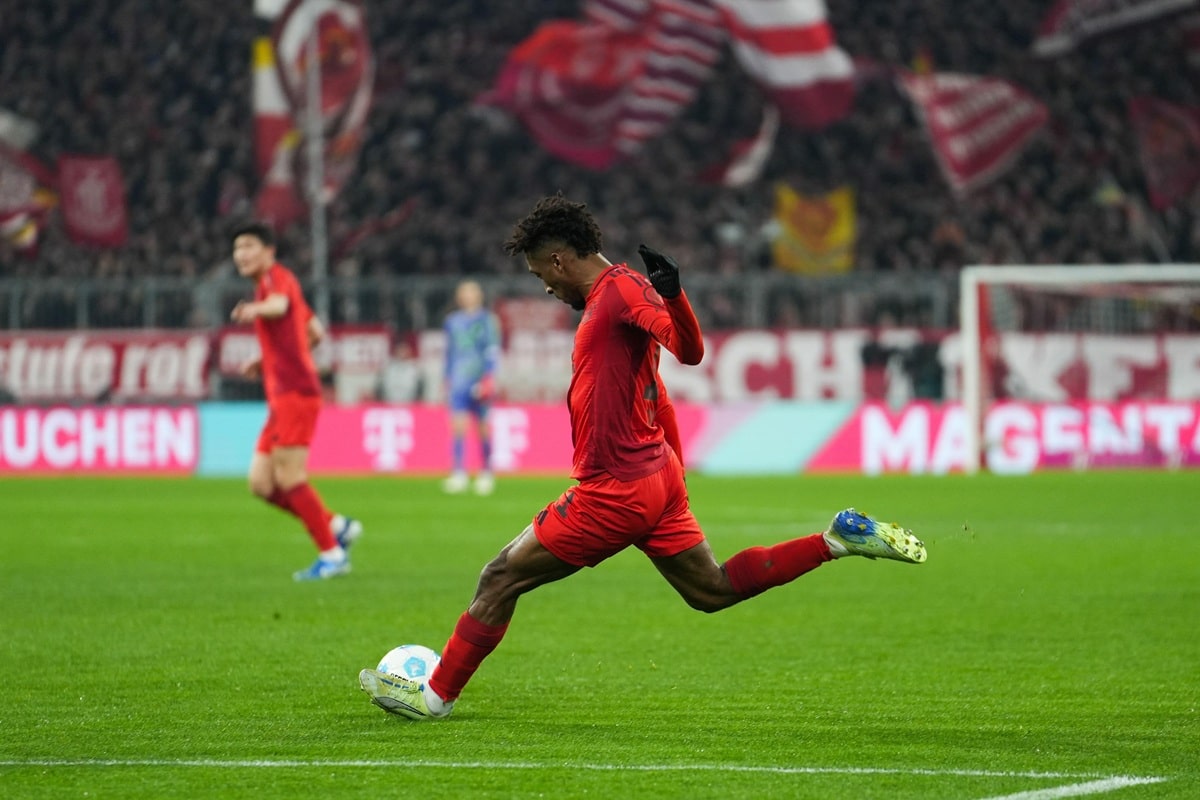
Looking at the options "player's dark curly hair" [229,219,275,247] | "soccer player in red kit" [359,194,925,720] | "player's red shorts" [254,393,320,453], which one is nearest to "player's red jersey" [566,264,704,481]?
"soccer player in red kit" [359,194,925,720]

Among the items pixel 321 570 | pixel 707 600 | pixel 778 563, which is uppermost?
pixel 778 563

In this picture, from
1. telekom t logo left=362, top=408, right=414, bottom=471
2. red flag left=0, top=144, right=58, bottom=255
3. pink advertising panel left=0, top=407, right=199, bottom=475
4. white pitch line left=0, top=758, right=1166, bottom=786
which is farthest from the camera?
red flag left=0, top=144, right=58, bottom=255

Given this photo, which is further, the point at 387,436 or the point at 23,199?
the point at 23,199

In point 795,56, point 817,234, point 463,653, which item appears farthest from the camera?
point 795,56

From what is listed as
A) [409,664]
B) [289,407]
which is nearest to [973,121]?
[289,407]

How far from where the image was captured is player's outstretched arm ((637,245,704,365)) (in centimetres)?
578

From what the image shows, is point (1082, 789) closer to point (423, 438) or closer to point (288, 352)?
point (288, 352)

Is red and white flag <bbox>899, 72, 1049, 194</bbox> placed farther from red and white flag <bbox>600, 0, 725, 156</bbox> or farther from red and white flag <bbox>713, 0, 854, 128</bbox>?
red and white flag <bbox>600, 0, 725, 156</bbox>

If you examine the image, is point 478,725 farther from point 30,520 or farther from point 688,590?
point 30,520

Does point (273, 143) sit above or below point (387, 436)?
above

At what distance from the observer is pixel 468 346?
20828 mm

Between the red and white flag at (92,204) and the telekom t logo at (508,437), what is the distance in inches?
383

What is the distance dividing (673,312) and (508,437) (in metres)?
A: 18.3

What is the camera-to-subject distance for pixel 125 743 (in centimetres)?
633
